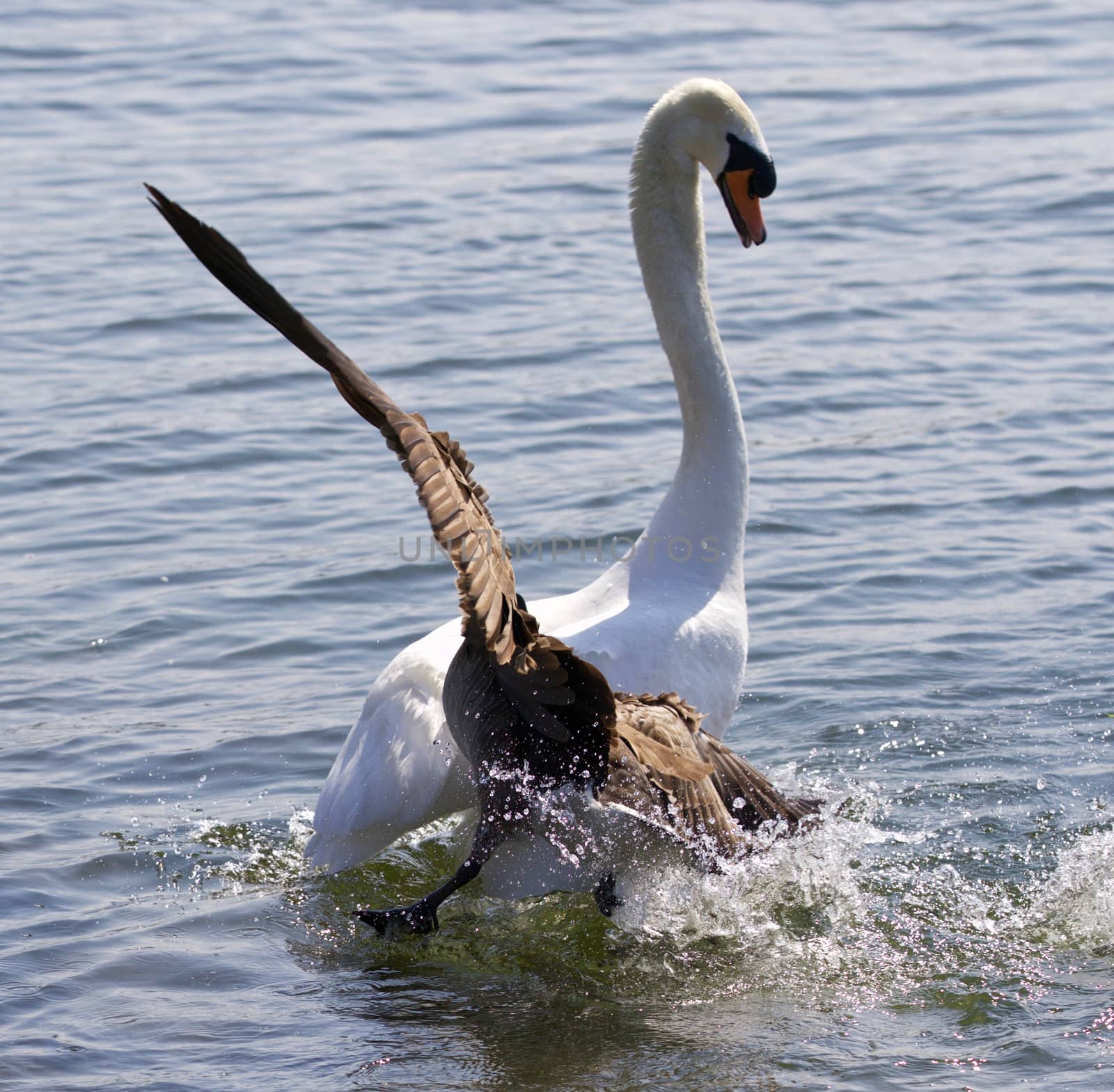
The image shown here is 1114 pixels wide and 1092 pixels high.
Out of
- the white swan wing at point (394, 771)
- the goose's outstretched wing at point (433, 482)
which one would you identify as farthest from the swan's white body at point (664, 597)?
the goose's outstretched wing at point (433, 482)

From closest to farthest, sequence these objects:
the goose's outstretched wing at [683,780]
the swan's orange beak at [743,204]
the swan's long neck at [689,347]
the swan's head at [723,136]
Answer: the goose's outstretched wing at [683,780] → the swan's long neck at [689,347] → the swan's head at [723,136] → the swan's orange beak at [743,204]

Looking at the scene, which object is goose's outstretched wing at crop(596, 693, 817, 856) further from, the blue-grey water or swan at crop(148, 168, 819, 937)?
the blue-grey water

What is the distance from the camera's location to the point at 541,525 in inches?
337

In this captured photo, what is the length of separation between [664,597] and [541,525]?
2.76 m

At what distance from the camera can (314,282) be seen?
38.2ft

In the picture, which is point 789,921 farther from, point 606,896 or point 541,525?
point 541,525

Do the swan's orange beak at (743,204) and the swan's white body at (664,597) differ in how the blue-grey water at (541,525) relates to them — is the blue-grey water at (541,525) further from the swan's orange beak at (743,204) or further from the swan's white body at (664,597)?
the swan's orange beak at (743,204)

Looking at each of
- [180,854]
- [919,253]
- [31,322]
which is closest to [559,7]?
[919,253]

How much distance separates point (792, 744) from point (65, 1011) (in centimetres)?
282

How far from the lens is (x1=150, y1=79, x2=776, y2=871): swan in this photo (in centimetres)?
521

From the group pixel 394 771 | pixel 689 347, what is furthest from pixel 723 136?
pixel 394 771

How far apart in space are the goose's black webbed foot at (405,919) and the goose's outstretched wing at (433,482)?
1.00 metres

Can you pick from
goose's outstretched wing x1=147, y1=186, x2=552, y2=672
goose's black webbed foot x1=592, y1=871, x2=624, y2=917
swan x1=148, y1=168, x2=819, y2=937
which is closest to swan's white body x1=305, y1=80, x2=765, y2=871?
swan x1=148, y1=168, x2=819, y2=937

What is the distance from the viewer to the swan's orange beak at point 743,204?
6.48 metres
